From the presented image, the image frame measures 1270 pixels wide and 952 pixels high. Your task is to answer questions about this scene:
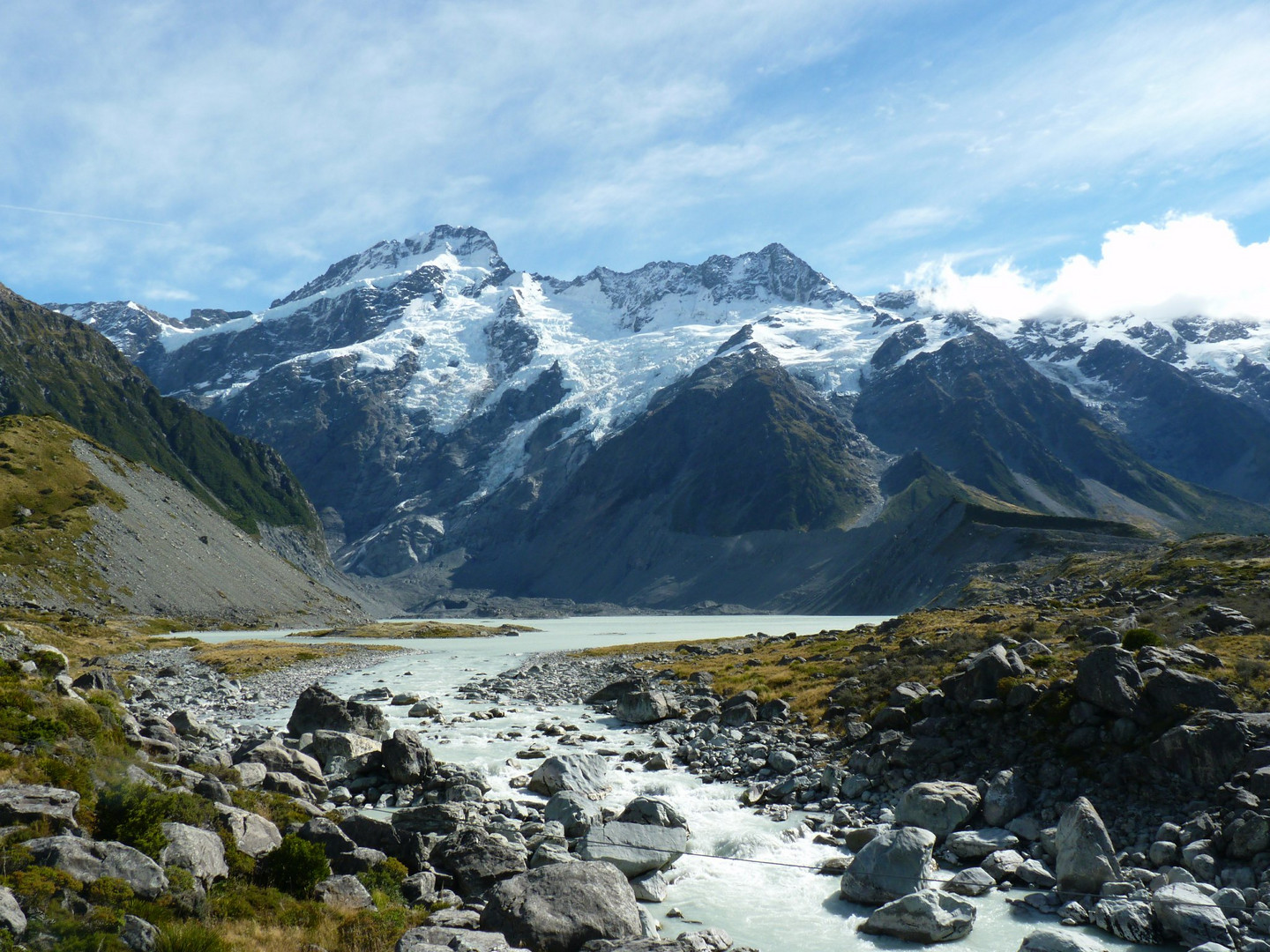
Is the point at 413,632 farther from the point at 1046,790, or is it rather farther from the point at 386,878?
the point at 386,878

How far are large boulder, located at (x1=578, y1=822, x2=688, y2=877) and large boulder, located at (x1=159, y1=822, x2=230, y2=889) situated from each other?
8.91 metres

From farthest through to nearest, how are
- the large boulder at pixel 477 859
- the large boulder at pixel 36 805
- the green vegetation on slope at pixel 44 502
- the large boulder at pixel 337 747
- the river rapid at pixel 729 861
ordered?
the green vegetation on slope at pixel 44 502 < the large boulder at pixel 337 747 < the large boulder at pixel 477 859 < the river rapid at pixel 729 861 < the large boulder at pixel 36 805

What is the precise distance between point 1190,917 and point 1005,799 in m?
7.06

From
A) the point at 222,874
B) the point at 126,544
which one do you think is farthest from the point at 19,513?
the point at 222,874

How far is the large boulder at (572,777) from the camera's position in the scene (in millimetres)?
30297

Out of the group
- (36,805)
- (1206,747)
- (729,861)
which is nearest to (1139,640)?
(1206,747)

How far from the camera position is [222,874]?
17.5 meters

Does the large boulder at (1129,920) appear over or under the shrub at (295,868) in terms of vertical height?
under

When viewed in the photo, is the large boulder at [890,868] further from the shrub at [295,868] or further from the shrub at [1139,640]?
the shrub at [1139,640]

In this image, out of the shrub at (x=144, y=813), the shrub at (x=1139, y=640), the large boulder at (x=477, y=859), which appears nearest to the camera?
the shrub at (x=144, y=813)

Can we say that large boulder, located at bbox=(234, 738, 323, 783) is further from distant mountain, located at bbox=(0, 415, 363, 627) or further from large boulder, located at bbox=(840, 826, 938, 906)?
distant mountain, located at bbox=(0, 415, 363, 627)

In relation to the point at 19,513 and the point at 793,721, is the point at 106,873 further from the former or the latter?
the point at 19,513

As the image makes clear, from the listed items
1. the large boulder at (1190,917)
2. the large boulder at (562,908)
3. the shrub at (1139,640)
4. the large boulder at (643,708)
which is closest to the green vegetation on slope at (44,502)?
the large boulder at (643,708)

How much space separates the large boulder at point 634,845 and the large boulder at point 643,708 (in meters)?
21.3
